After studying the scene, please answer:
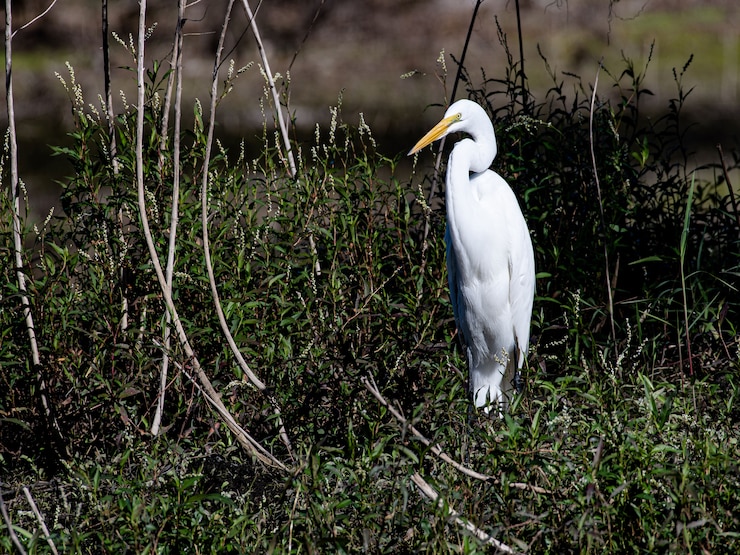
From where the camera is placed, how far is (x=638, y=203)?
265 centimetres

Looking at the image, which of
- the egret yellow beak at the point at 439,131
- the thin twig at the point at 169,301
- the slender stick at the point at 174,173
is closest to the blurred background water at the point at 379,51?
the egret yellow beak at the point at 439,131

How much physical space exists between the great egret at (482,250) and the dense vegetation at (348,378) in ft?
0.27

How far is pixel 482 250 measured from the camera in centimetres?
217

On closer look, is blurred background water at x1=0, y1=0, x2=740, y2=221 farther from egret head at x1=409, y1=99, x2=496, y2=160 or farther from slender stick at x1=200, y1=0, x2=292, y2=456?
slender stick at x1=200, y1=0, x2=292, y2=456

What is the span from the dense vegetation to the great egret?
0.27 ft

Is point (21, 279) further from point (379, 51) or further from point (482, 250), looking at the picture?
point (379, 51)

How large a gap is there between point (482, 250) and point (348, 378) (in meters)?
0.52

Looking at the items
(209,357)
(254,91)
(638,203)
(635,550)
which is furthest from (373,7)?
(635,550)

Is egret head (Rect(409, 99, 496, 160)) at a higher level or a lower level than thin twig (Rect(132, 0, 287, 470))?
higher

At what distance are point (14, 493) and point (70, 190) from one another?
0.71 m

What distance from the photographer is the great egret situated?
2084 mm

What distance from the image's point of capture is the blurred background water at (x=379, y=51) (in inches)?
306

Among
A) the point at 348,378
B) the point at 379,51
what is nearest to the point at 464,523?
the point at 348,378

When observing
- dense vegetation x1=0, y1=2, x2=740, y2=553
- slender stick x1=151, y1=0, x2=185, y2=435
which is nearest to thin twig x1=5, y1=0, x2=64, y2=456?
dense vegetation x1=0, y1=2, x2=740, y2=553
